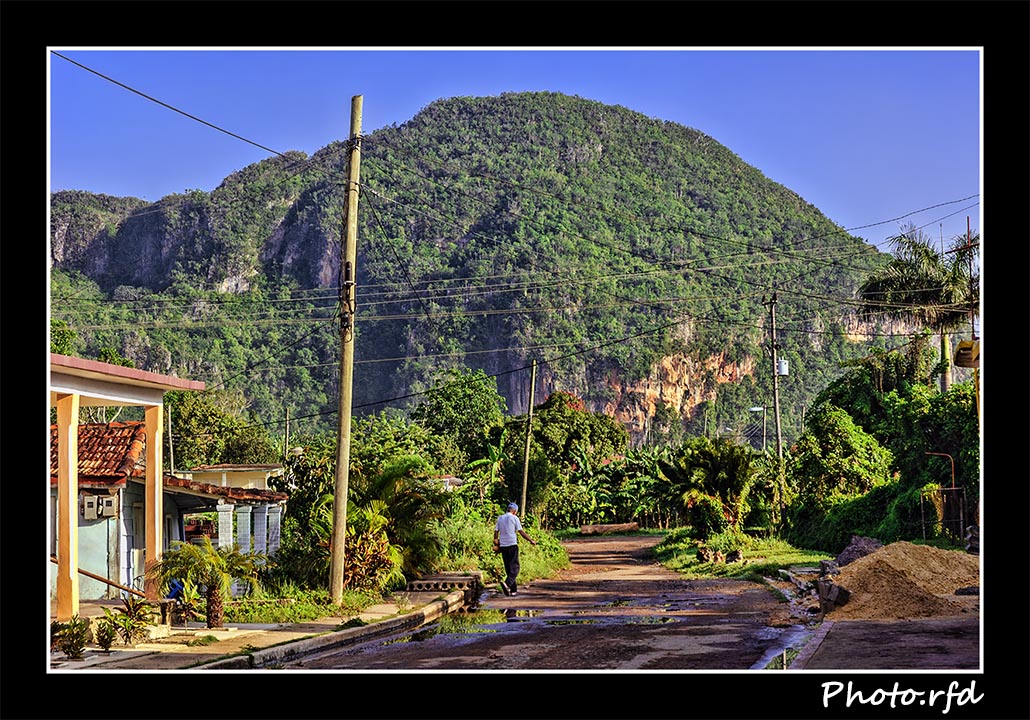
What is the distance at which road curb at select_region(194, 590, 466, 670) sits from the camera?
42.0ft

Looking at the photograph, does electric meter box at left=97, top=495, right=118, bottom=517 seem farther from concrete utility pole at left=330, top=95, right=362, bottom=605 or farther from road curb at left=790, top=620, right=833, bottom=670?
road curb at left=790, top=620, right=833, bottom=670

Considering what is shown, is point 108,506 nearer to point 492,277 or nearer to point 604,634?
point 604,634

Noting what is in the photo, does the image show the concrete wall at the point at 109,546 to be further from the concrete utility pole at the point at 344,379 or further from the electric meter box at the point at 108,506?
the concrete utility pole at the point at 344,379

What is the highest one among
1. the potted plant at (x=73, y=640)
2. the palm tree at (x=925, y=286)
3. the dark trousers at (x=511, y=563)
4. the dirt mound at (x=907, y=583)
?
the palm tree at (x=925, y=286)

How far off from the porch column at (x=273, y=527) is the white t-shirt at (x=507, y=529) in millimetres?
4294

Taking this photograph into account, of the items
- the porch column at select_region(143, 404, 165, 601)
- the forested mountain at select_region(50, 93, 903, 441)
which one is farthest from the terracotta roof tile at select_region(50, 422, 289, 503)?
the forested mountain at select_region(50, 93, 903, 441)

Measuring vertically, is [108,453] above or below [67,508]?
above

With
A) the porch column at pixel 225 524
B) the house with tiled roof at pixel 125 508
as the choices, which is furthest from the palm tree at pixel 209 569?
the porch column at pixel 225 524

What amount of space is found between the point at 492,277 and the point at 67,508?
113436 mm

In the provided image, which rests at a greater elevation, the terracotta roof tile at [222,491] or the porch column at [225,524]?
the terracotta roof tile at [222,491]

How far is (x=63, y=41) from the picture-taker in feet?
30.9

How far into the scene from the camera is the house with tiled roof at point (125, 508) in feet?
62.0

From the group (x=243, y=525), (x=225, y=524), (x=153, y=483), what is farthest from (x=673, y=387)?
(x=153, y=483)

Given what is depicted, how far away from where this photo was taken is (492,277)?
12756 cm
